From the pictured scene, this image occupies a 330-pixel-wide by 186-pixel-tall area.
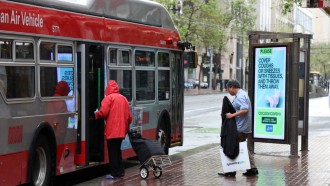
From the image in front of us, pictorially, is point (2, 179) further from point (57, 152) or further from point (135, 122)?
point (135, 122)

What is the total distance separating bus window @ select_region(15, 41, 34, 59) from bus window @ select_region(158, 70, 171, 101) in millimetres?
5327

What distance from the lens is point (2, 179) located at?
27.2 ft

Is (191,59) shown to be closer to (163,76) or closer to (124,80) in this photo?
(163,76)

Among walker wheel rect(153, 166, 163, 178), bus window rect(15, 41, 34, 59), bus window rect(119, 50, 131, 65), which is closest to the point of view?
bus window rect(15, 41, 34, 59)

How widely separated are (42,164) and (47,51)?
5.60 ft

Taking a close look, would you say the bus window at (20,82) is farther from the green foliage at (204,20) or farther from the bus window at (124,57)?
the green foliage at (204,20)

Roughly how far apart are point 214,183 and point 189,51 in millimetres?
5905

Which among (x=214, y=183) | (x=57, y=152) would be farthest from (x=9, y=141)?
(x=214, y=183)

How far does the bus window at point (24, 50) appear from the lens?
28.8 feet

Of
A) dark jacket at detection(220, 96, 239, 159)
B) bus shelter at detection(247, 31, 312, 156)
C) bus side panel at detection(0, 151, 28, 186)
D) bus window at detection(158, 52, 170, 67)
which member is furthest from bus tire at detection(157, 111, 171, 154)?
bus side panel at detection(0, 151, 28, 186)

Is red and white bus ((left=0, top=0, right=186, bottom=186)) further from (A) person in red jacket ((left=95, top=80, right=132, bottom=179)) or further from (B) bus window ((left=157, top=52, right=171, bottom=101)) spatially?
(A) person in red jacket ((left=95, top=80, right=132, bottom=179))

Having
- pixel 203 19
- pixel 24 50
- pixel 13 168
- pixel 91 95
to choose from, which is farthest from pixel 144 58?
pixel 203 19

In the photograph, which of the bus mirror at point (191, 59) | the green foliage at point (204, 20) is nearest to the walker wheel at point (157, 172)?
the bus mirror at point (191, 59)

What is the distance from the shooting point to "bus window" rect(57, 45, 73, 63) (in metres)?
9.97
